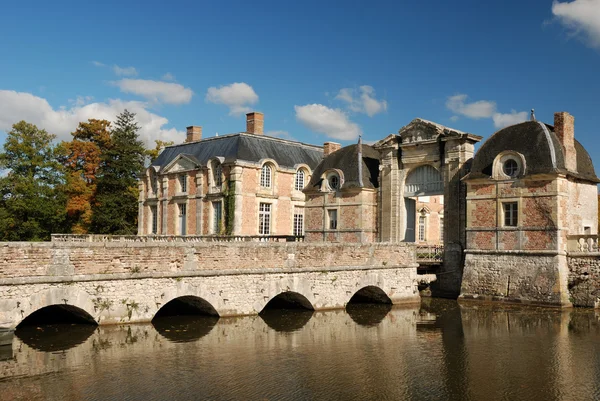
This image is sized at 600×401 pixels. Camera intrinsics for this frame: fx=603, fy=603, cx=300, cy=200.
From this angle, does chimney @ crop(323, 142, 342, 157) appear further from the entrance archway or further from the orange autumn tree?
the orange autumn tree

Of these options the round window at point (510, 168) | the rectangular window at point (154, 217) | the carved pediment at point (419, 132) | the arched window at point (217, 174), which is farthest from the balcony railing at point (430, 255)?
the rectangular window at point (154, 217)

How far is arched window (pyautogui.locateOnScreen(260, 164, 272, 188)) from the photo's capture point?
101 feet

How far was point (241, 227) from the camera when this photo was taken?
29297 millimetres

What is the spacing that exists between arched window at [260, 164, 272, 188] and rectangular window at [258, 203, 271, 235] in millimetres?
1021

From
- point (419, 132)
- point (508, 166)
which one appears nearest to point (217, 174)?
point (419, 132)

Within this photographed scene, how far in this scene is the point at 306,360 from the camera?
12242 mm

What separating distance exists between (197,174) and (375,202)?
10.3 meters

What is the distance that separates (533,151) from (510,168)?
1019 mm

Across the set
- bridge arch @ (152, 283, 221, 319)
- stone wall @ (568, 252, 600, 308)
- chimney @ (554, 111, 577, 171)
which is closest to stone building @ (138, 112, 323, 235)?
bridge arch @ (152, 283, 221, 319)

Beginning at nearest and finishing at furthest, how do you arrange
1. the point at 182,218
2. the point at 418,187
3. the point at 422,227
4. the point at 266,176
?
the point at 418,187
the point at 266,176
the point at 182,218
the point at 422,227

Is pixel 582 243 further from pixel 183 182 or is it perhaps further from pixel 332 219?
pixel 183 182

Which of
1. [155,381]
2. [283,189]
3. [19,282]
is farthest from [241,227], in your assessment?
[155,381]

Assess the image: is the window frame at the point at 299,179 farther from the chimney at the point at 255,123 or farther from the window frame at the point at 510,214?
the window frame at the point at 510,214

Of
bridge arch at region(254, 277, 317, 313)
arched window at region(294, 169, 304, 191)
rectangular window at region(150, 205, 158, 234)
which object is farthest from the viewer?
rectangular window at region(150, 205, 158, 234)
